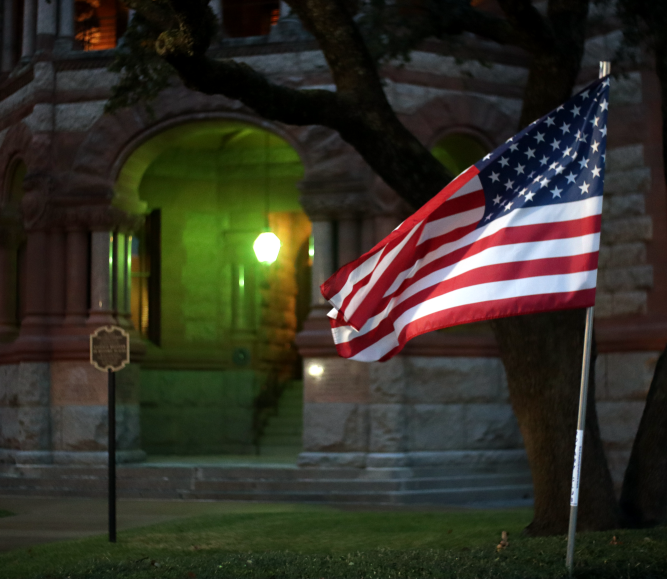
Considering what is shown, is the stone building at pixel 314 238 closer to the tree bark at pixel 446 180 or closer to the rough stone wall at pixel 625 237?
the rough stone wall at pixel 625 237

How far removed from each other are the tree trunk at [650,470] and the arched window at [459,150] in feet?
21.7

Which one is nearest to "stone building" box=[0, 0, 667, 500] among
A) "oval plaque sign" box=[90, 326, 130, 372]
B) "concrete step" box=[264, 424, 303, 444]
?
"concrete step" box=[264, 424, 303, 444]

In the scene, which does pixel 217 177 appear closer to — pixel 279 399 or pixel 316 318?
pixel 279 399

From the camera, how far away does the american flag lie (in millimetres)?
6688

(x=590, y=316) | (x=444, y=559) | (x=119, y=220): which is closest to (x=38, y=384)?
Result: (x=119, y=220)

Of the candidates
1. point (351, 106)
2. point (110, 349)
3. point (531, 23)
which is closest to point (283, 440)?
point (110, 349)

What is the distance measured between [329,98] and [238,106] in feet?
19.7

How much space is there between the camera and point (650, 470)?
9578 mm

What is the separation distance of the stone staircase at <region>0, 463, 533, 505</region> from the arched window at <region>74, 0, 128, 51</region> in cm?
718

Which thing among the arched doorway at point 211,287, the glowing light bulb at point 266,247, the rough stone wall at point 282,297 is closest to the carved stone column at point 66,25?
the arched doorway at point 211,287

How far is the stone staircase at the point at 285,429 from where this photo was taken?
17.7 meters

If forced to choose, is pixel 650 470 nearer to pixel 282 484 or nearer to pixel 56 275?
pixel 282 484

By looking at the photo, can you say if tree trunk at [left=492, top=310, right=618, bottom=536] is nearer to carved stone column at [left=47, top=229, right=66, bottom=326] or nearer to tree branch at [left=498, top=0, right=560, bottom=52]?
tree branch at [left=498, top=0, right=560, bottom=52]

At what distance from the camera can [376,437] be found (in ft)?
46.4
